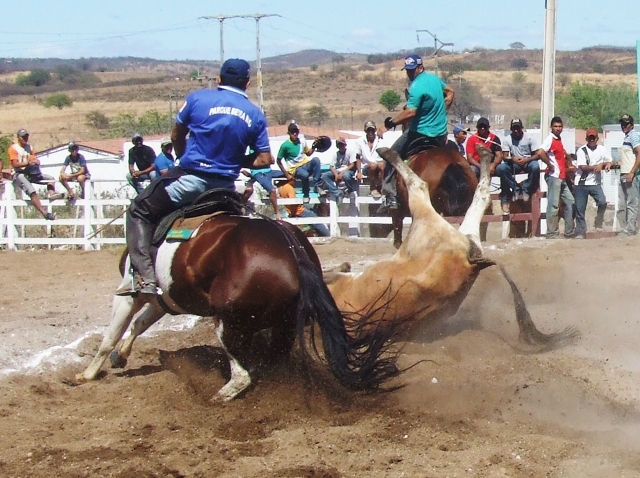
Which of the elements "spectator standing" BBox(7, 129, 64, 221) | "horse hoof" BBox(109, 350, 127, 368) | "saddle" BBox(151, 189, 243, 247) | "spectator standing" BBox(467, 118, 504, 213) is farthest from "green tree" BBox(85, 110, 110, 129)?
"saddle" BBox(151, 189, 243, 247)

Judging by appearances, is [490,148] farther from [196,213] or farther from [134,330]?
A: [196,213]

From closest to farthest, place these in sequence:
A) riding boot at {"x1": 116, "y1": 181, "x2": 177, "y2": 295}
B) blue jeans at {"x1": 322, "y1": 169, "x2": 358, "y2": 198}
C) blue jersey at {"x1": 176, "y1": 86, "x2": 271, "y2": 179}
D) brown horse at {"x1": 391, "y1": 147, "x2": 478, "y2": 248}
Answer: blue jersey at {"x1": 176, "y1": 86, "x2": 271, "y2": 179} < riding boot at {"x1": 116, "y1": 181, "x2": 177, "y2": 295} < brown horse at {"x1": 391, "y1": 147, "x2": 478, "y2": 248} < blue jeans at {"x1": 322, "y1": 169, "x2": 358, "y2": 198}

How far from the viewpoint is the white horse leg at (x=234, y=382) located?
233 inches

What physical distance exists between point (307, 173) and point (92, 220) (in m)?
3.92

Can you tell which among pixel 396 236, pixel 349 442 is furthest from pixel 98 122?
pixel 349 442

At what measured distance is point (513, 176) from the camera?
49.8 feet

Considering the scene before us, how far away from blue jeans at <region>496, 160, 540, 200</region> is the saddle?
9.29 meters

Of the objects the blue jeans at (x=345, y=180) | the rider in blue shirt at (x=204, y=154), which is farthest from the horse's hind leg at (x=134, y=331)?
the blue jeans at (x=345, y=180)

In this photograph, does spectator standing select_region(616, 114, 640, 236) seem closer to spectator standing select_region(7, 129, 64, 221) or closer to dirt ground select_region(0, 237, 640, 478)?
dirt ground select_region(0, 237, 640, 478)

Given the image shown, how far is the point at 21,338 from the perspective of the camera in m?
8.26

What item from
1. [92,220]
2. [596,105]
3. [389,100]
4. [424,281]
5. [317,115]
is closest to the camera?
[424,281]

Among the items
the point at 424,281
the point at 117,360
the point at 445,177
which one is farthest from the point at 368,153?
the point at 117,360

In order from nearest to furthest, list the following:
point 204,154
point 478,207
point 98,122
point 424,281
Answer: point 204,154
point 424,281
point 478,207
point 98,122

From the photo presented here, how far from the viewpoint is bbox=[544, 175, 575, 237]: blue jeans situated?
48.1 ft
